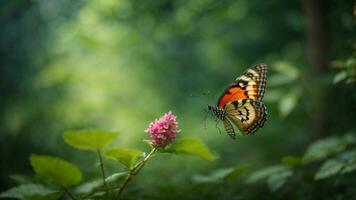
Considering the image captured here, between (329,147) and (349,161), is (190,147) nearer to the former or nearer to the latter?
(349,161)

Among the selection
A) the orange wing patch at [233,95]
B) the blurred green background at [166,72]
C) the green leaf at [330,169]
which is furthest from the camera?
the blurred green background at [166,72]

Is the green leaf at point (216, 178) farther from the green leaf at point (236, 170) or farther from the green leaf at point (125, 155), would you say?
the green leaf at point (125, 155)

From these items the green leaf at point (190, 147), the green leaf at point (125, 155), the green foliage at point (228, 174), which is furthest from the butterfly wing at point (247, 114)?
the green leaf at point (125, 155)

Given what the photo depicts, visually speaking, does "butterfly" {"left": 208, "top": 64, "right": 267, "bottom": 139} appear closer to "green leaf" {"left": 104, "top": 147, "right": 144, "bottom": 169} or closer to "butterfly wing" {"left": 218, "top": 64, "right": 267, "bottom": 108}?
"butterfly wing" {"left": 218, "top": 64, "right": 267, "bottom": 108}

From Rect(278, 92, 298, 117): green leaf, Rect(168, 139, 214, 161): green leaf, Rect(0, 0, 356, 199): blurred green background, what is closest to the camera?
Rect(168, 139, 214, 161): green leaf

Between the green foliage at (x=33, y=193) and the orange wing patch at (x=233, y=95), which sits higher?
the orange wing patch at (x=233, y=95)

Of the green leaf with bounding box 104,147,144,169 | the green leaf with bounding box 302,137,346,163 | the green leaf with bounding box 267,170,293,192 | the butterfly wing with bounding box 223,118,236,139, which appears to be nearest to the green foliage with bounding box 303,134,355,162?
the green leaf with bounding box 302,137,346,163

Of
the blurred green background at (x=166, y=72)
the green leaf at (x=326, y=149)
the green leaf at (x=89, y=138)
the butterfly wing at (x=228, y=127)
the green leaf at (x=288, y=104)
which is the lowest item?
the green leaf at (x=89, y=138)
